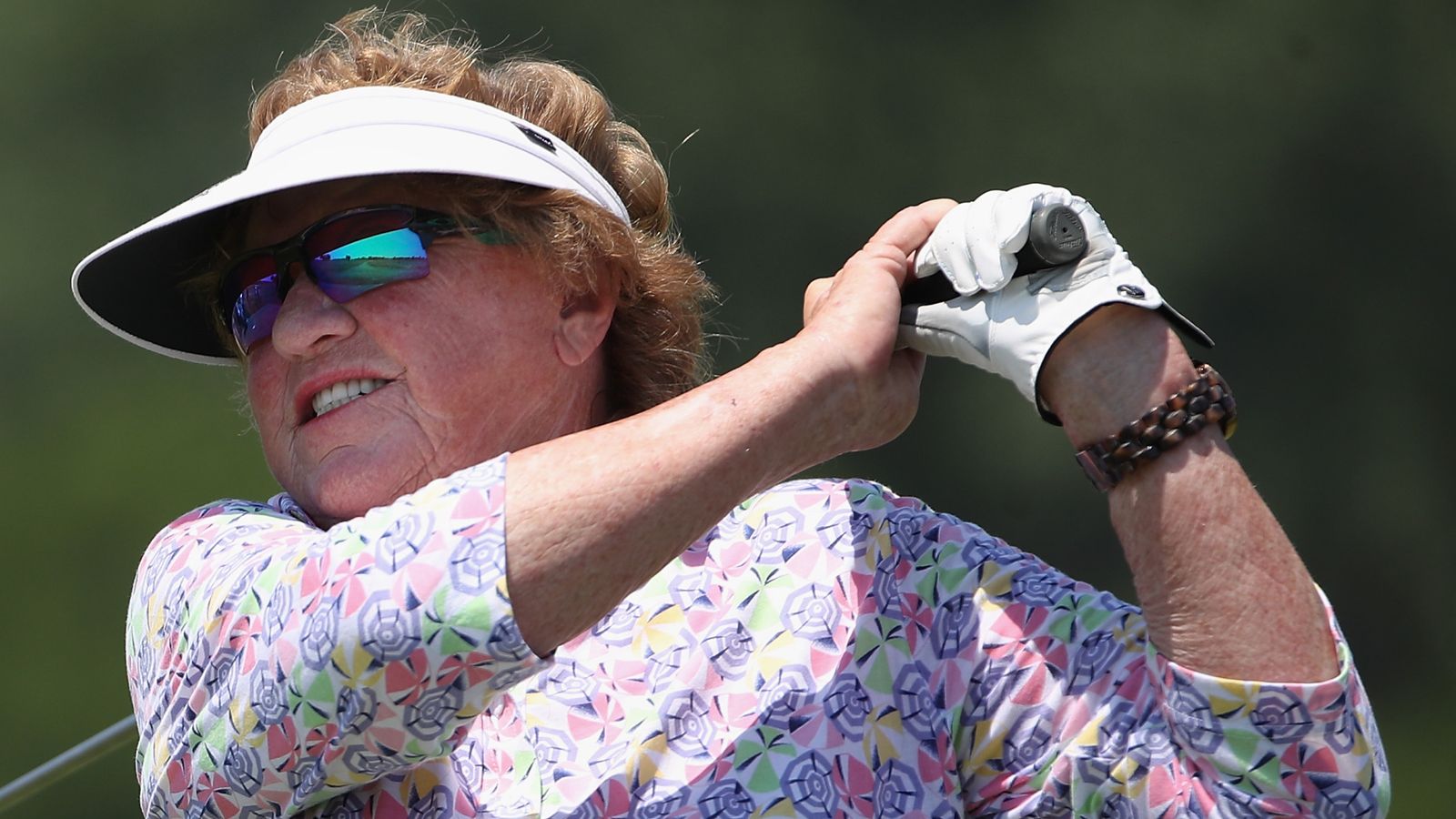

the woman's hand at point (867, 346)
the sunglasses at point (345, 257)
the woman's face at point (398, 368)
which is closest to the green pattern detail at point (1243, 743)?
the woman's hand at point (867, 346)

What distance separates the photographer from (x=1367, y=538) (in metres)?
2.89

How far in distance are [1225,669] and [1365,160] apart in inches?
75.3

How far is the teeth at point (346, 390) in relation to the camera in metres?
1.53

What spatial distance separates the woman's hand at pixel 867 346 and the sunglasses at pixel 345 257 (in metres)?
0.41

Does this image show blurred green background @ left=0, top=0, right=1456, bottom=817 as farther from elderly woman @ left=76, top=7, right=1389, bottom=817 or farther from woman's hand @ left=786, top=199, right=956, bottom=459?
woman's hand @ left=786, top=199, right=956, bottom=459

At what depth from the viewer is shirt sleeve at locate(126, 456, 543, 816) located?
1.08m

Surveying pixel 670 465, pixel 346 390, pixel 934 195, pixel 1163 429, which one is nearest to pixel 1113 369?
pixel 1163 429

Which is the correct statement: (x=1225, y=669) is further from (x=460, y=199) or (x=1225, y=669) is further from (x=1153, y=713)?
(x=460, y=199)

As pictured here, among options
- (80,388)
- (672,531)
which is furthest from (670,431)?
(80,388)

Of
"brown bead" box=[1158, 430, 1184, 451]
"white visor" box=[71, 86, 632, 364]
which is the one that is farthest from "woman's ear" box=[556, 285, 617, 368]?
"brown bead" box=[1158, 430, 1184, 451]

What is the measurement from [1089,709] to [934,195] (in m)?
1.75

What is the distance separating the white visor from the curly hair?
0.04 m

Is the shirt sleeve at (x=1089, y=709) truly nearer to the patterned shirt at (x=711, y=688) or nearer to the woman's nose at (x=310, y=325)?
the patterned shirt at (x=711, y=688)

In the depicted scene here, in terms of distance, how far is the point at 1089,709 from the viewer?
4.61ft
